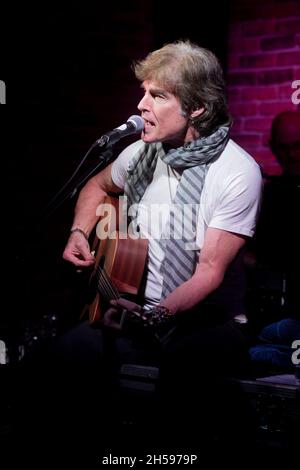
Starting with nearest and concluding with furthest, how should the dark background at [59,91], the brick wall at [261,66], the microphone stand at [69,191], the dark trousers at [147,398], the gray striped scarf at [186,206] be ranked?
the dark trousers at [147,398]
the microphone stand at [69,191]
the gray striped scarf at [186,206]
the dark background at [59,91]
the brick wall at [261,66]

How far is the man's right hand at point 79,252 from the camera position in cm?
288

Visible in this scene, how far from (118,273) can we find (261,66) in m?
2.46

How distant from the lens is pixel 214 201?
267cm

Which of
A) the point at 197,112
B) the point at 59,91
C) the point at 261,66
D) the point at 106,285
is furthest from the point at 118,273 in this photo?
the point at 261,66

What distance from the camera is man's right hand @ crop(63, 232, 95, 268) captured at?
9.45ft

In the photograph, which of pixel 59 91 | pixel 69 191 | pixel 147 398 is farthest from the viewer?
pixel 59 91

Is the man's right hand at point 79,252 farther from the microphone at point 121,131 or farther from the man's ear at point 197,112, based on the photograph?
the man's ear at point 197,112

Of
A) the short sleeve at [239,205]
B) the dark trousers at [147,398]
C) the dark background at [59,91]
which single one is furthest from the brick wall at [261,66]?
the dark trousers at [147,398]

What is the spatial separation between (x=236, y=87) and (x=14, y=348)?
9.09 feet

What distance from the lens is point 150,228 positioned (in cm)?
283

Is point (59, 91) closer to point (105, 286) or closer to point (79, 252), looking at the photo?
point (79, 252)

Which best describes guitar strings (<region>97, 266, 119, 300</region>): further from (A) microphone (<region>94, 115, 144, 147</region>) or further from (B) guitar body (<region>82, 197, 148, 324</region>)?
(A) microphone (<region>94, 115, 144, 147</region>)

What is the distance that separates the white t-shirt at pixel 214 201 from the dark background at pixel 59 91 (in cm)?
98

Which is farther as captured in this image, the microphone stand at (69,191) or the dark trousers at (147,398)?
the microphone stand at (69,191)
